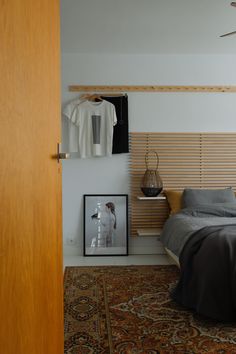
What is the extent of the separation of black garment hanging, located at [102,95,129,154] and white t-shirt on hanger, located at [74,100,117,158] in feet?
0.27

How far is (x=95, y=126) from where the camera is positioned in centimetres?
472

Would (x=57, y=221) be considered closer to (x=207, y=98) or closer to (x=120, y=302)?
(x=120, y=302)

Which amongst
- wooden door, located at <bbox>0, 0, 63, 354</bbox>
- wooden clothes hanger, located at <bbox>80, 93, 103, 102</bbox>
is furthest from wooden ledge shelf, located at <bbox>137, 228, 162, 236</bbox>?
wooden door, located at <bbox>0, 0, 63, 354</bbox>

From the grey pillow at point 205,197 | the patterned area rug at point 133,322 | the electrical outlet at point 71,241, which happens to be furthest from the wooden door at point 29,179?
the electrical outlet at point 71,241

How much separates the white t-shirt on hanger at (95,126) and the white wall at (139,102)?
0.20 meters

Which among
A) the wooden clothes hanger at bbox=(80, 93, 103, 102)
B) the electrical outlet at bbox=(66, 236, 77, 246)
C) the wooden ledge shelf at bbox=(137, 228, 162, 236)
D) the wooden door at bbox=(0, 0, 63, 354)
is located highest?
the wooden clothes hanger at bbox=(80, 93, 103, 102)

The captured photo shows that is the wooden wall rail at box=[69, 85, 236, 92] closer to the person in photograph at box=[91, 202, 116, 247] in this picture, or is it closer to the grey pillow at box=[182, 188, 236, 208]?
the grey pillow at box=[182, 188, 236, 208]

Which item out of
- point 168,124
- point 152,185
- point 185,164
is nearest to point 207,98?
point 168,124

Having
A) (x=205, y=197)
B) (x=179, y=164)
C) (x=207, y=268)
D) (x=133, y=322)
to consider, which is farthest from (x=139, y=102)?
(x=133, y=322)

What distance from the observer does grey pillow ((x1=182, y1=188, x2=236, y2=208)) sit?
4402 millimetres

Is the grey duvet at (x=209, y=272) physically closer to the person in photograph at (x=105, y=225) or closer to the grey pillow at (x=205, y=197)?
the grey pillow at (x=205, y=197)

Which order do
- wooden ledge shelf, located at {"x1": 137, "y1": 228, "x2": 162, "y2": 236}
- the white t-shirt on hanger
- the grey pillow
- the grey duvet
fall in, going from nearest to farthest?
the grey duvet, the grey pillow, wooden ledge shelf, located at {"x1": 137, "y1": 228, "x2": 162, "y2": 236}, the white t-shirt on hanger

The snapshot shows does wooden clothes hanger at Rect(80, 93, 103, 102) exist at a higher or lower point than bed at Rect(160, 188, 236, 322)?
higher

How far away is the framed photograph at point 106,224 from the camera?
4820 mm
